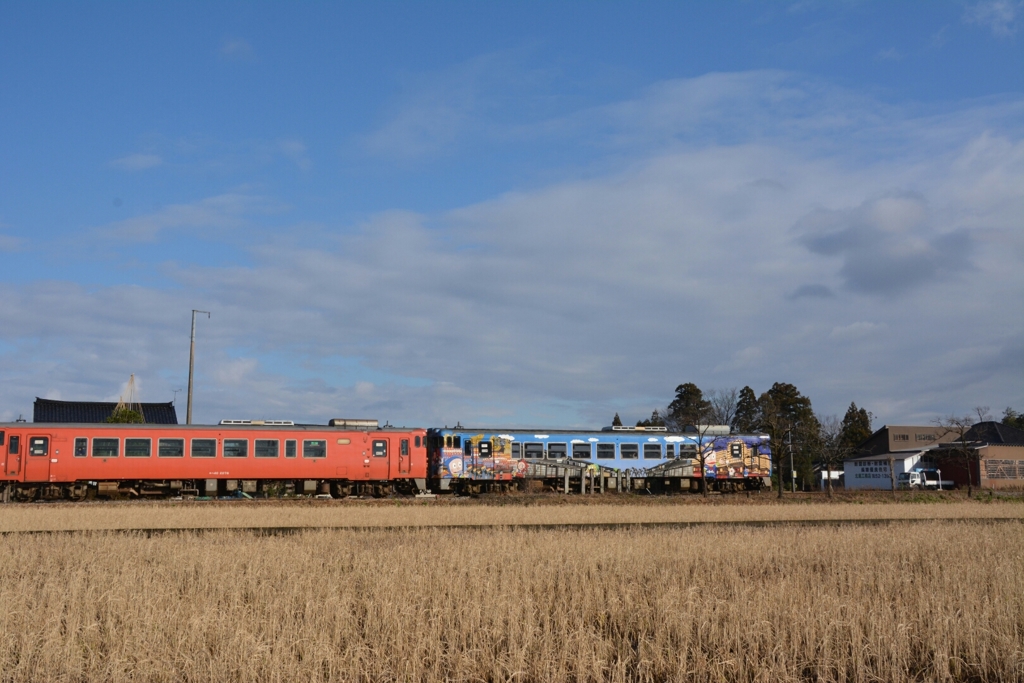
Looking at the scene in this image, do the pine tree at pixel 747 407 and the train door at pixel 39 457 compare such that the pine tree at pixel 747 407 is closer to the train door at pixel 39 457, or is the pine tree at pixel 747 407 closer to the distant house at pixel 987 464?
the distant house at pixel 987 464

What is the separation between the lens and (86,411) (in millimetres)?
65250

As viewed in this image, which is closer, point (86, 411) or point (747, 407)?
point (86, 411)

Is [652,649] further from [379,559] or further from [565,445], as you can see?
[565,445]

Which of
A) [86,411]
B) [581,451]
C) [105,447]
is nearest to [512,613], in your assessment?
[105,447]

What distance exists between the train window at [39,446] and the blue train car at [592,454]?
1575 cm

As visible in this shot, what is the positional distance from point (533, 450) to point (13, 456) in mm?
21305

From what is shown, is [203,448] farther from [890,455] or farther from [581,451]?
[890,455]

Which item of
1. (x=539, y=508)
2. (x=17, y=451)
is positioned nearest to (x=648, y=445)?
(x=539, y=508)

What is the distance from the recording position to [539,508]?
30.4 m

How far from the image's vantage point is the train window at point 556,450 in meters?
41.6

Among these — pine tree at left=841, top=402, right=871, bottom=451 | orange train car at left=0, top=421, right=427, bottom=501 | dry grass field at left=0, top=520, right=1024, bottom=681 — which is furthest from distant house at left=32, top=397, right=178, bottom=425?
pine tree at left=841, top=402, right=871, bottom=451

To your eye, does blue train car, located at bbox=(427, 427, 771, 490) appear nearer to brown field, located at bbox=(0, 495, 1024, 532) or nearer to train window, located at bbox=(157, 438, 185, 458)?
brown field, located at bbox=(0, 495, 1024, 532)

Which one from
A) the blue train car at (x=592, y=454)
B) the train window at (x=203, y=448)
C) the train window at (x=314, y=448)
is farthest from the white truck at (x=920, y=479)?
the train window at (x=203, y=448)

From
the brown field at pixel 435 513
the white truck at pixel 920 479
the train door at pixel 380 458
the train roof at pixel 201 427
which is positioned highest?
the train roof at pixel 201 427
